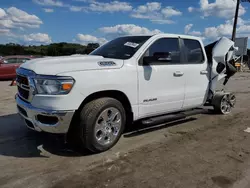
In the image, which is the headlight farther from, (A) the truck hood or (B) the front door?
(B) the front door

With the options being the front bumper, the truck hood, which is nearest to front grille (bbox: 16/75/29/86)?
the truck hood

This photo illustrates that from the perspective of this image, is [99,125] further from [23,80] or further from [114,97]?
[23,80]

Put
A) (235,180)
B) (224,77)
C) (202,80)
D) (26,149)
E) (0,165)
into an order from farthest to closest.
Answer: (224,77), (202,80), (26,149), (0,165), (235,180)

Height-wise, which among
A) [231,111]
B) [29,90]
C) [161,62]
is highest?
[161,62]

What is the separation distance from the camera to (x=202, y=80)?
5723 millimetres

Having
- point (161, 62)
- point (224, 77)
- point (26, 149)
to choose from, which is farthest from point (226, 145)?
point (26, 149)

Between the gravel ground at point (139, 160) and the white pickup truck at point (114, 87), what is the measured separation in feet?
1.29

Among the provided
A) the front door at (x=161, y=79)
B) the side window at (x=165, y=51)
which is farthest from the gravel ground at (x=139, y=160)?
the side window at (x=165, y=51)

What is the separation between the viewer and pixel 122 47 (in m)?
4.94

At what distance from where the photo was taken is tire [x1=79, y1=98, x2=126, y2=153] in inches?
152

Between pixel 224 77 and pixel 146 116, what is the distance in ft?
9.42

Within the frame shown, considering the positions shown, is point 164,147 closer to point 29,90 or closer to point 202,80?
point 202,80

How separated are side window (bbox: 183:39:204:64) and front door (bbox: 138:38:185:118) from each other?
0.29 meters

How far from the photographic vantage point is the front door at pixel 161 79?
14.9 feet
